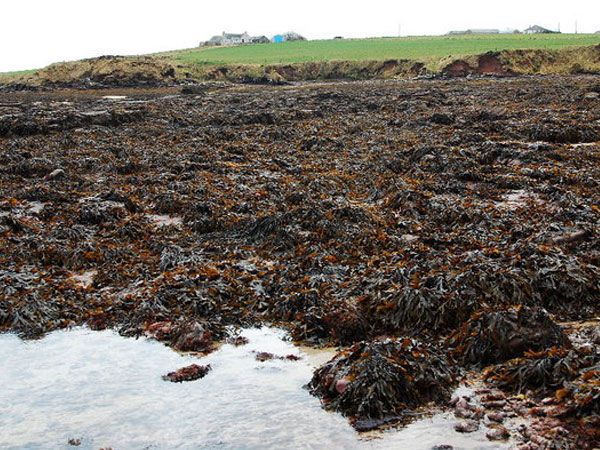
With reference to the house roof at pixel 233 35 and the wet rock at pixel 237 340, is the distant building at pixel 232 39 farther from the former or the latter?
the wet rock at pixel 237 340

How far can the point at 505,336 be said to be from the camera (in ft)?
15.6

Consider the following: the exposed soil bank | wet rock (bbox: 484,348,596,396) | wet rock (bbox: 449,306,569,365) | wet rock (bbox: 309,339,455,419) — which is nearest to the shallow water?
wet rock (bbox: 309,339,455,419)

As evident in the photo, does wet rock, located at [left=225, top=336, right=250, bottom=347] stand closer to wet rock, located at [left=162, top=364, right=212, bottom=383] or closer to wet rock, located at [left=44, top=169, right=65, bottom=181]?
wet rock, located at [left=162, top=364, right=212, bottom=383]

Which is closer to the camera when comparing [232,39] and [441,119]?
[441,119]

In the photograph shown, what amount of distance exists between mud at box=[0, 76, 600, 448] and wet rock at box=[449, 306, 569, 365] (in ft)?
0.10

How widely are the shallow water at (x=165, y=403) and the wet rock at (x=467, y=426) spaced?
4 cm

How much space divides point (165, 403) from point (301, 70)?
60.4m

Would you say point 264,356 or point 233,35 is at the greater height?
point 233,35

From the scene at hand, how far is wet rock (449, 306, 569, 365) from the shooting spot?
4.64 m

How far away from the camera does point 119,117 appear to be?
70.2ft

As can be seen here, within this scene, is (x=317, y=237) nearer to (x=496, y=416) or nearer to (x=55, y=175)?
(x=496, y=416)

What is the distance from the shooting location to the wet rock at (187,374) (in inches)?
183

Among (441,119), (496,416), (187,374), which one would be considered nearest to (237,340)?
(187,374)

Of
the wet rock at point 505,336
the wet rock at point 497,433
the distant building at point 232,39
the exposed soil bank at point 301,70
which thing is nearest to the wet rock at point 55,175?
the wet rock at point 505,336
